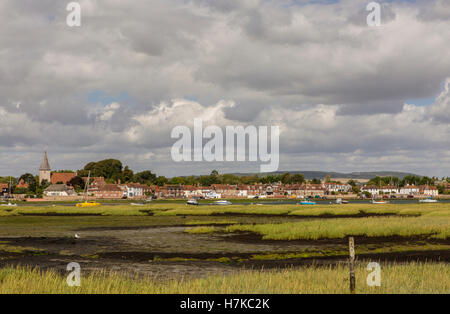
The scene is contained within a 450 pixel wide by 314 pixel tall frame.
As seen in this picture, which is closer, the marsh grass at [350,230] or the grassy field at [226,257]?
the grassy field at [226,257]

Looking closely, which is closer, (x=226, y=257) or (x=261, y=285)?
Answer: (x=261, y=285)

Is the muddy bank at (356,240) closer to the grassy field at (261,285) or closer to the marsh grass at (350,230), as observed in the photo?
the marsh grass at (350,230)

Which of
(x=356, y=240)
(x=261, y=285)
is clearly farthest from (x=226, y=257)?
(x=356, y=240)

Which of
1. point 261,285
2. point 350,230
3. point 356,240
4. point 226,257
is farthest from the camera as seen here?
point 350,230

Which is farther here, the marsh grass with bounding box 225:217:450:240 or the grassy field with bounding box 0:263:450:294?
the marsh grass with bounding box 225:217:450:240

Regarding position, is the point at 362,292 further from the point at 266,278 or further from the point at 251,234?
the point at 251,234

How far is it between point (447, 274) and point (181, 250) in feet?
73.1

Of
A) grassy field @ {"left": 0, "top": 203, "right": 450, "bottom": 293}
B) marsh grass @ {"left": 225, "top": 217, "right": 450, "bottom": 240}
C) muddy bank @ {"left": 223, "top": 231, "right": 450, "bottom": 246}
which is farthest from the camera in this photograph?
marsh grass @ {"left": 225, "top": 217, "right": 450, "bottom": 240}

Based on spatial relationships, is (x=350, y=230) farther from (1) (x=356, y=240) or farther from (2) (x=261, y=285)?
(2) (x=261, y=285)

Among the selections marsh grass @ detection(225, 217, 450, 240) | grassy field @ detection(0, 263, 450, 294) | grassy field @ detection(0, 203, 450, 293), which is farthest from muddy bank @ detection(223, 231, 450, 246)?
grassy field @ detection(0, 263, 450, 294)

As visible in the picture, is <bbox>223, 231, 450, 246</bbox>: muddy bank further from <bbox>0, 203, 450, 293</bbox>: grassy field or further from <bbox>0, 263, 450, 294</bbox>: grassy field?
<bbox>0, 263, 450, 294</bbox>: grassy field

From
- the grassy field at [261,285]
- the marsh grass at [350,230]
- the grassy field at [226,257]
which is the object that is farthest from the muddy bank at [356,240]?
the grassy field at [261,285]

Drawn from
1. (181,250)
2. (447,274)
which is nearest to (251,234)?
(181,250)
